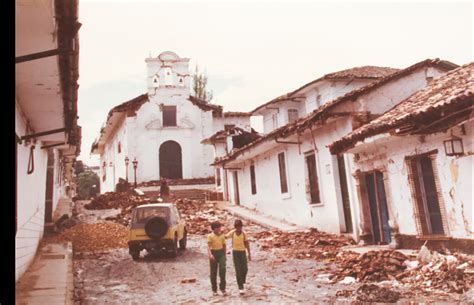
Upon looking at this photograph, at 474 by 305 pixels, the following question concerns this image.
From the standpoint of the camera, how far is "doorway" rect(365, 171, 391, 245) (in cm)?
1023

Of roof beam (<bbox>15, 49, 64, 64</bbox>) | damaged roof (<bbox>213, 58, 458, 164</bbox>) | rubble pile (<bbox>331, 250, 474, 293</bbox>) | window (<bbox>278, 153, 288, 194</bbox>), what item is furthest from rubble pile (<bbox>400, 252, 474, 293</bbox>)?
window (<bbox>278, 153, 288, 194</bbox>)

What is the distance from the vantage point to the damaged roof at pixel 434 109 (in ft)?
22.9

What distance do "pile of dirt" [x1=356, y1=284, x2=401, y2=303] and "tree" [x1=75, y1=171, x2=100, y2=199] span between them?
120ft

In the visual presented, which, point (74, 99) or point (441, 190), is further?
point (441, 190)

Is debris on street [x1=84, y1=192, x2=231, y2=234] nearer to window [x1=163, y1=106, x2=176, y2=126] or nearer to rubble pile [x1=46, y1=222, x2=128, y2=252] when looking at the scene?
rubble pile [x1=46, y1=222, x2=128, y2=252]

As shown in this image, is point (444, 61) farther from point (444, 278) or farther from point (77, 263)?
point (77, 263)

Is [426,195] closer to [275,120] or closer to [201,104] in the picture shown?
[275,120]

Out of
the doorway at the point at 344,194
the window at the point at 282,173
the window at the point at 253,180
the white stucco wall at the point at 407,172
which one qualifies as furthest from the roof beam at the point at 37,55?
the window at the point at 253,180

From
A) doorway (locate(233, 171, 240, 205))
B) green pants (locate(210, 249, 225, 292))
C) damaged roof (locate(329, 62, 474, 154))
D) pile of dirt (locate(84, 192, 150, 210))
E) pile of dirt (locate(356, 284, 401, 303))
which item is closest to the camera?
pile of dirt (locate(356, 284, 401, 303))

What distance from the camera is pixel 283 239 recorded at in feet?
37.9

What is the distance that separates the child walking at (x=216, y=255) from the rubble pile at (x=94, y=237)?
20.0 feet

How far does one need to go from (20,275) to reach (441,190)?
8200 mm

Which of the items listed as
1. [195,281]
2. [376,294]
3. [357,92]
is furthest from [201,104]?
[376,294]
